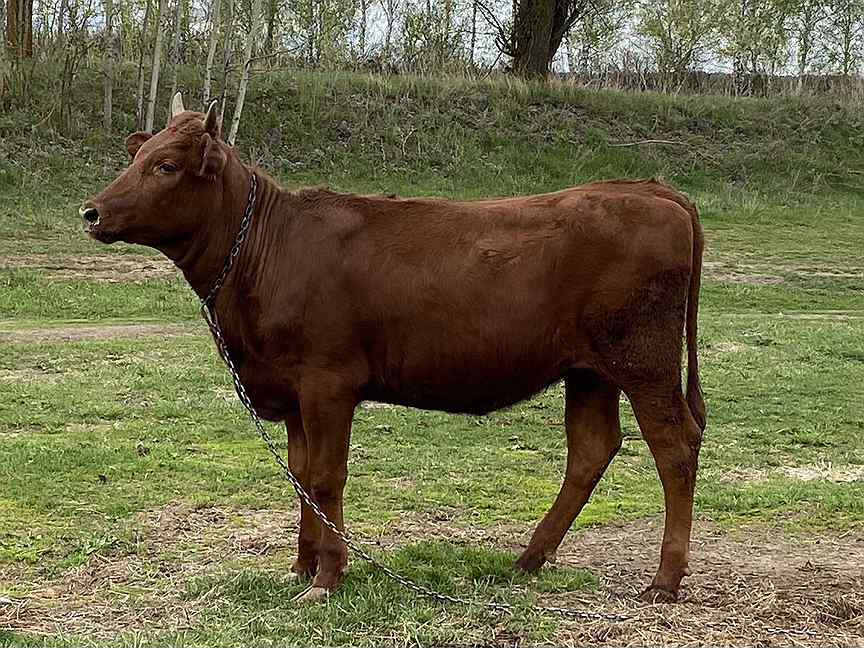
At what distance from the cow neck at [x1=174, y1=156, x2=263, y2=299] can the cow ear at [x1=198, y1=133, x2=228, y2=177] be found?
227 millimetres

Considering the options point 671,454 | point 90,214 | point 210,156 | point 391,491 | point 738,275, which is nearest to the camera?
point 90,214

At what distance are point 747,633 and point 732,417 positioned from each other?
5.09 meters

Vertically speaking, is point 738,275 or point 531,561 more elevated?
point 738,275

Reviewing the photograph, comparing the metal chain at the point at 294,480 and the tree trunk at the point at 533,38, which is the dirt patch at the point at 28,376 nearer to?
the metal chain at the point at 294,480

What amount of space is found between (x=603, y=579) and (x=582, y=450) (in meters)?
0.67

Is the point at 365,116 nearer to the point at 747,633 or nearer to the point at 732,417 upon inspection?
the point at 732,417

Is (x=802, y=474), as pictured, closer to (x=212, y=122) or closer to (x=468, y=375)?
(x=468, y=375)

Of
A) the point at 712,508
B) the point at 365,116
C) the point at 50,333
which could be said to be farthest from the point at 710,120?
the point at 712,508

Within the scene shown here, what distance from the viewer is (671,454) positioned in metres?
5.68

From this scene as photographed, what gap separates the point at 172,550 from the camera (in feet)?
21.0

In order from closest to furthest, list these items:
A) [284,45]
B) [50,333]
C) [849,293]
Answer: [50,333]
[849,293]
[284,45]

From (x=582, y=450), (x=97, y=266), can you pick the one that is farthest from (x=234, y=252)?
(x=97, y=266)

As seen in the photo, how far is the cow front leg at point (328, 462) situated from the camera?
5.58 meters

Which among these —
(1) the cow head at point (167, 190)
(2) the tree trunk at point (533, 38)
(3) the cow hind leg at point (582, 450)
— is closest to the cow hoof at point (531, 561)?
(3) the cow hind leg at point (582, 450)
